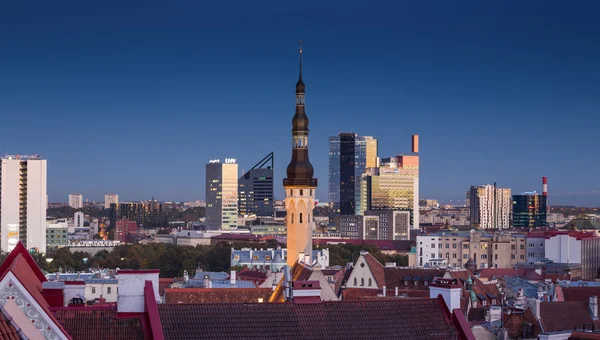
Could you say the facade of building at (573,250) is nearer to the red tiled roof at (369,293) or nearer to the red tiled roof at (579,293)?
the red tiled roof at (579,293)

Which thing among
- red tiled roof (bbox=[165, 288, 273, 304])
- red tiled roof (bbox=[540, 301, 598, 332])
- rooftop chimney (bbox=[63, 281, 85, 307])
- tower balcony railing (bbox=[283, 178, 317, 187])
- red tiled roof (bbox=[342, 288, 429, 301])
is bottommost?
red tiled roof (bbox=[342, 288, 429, 301])

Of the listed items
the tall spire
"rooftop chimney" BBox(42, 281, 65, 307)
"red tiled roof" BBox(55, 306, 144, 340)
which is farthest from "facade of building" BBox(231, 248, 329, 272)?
"red tiled roof" BBox(55, 306, 144, 340)

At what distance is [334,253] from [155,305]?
130746mm

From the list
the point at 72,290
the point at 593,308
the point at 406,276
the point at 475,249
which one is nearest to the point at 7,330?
the point at 72,290

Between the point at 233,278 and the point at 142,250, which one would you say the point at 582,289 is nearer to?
the point at 233,278

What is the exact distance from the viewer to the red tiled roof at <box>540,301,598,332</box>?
4606 cm

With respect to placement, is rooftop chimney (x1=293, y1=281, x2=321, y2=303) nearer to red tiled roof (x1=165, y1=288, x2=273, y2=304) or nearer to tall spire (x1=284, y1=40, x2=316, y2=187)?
red tiled roof (x1=165, y1=288, x2=273, y2=304)

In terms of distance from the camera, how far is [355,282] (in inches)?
2913

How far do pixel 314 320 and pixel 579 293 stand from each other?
51122mm

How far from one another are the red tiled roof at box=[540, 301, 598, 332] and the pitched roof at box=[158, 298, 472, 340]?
72.7 ft

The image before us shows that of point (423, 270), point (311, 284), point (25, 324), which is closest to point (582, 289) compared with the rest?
point (423, 270)

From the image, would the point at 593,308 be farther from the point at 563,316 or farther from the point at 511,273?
the point at 511,273

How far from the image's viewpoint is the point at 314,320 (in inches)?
897

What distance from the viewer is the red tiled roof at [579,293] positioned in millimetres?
68875
